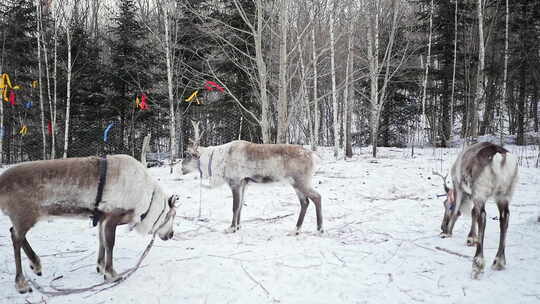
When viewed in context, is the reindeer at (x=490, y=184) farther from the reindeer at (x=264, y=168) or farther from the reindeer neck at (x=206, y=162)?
the reindeer neck at (x=206, y=162)

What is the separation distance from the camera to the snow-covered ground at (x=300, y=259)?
3.00m

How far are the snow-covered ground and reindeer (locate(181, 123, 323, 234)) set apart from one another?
566 mm

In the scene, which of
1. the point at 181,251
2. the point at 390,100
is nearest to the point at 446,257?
the point at 181,251

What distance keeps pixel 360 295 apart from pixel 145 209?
8.21ft

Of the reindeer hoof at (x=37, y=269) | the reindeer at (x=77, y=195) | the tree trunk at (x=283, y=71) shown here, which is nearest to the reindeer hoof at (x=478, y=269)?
the reindeer at (x=77, y=195)

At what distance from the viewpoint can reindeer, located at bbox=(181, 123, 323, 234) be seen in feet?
17.1

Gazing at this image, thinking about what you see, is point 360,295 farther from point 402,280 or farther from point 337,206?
point 337,206

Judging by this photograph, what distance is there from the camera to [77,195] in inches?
124

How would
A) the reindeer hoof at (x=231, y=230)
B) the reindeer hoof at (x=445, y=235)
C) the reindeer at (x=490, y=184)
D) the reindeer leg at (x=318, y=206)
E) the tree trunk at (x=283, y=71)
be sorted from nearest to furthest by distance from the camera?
the reindeer at (x=490, y=184), the reindeer hoof at (x=445, y=235), the reindeer leg at (x=318, y=206), the reindeer hoof at (x=231, y=230), the tree trunk at (x=283, y=71)

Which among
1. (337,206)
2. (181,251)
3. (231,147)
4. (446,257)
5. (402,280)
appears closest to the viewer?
(402,280)

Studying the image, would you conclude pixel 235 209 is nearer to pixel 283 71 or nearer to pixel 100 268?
pixel 100 268

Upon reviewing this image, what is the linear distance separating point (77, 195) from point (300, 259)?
261 cm

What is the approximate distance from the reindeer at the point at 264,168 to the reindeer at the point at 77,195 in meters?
1.88

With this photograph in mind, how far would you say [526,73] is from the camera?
55.6 ft
